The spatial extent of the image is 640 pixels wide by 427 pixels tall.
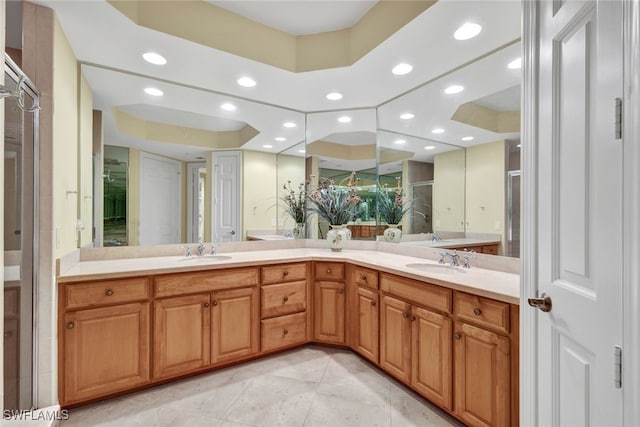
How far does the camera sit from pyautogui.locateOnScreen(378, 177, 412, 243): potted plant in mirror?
293 cm

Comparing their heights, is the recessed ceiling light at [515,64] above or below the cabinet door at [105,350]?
above

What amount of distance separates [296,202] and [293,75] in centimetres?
135

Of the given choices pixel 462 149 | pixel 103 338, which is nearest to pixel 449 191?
pixel 462 149

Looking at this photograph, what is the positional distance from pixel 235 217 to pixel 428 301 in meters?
2.01

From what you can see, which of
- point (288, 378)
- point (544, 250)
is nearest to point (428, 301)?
point (544, 250)

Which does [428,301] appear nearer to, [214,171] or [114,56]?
[214,171]

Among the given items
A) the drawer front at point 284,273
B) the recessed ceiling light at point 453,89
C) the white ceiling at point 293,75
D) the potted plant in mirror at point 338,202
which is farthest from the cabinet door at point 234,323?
the recessed ceiling light at point 453,89

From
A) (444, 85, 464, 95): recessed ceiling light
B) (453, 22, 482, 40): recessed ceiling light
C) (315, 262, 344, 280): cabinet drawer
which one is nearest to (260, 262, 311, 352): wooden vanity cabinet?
(315, 262, 344, 280): cabinet drawer

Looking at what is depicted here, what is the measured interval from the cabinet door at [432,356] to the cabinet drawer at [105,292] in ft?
6.02

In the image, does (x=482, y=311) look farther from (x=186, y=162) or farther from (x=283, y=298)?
(x=186, y=162)

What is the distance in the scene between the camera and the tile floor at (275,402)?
5.95 ft

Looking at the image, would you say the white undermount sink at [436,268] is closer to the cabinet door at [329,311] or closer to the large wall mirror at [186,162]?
the cabinet door at [329,311]

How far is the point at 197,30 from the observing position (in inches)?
78.5

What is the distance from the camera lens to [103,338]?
6.27 ft
